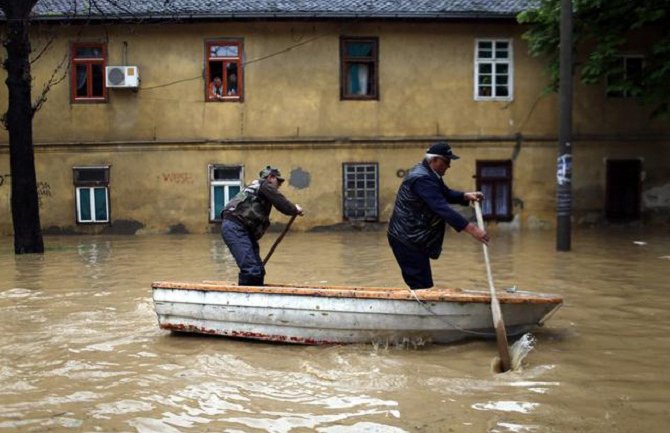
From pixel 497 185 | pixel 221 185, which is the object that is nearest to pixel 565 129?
pixel 497 185

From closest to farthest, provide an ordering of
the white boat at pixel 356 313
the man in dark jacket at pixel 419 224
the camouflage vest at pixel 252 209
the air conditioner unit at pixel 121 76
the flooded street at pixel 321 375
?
the flooded street at pixel 321 375 < the white boat at pixel 356 313 < the man in dark jacket at pixel 419 224 < the camouflage vest at pixel 252 209 < the air conditioner unit at pixel 121 76

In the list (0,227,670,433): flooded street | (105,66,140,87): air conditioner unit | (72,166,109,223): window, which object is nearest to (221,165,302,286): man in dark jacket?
(0,227,670,433): flooded street

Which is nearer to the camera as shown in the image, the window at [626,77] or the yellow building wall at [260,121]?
the window at [626,77]

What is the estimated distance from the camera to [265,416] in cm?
485

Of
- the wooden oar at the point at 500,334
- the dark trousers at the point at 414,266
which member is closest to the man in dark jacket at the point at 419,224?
the dark trousers at the point at 414,266

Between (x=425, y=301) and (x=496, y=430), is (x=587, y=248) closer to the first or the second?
(x=425, y=301)

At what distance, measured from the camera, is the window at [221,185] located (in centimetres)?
1861

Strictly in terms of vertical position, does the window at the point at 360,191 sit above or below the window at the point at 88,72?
below

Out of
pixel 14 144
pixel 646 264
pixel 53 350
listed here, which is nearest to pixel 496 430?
pixel 53 350

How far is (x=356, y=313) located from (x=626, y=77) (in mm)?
13250

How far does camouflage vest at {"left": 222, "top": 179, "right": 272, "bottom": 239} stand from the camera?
7.39 meters

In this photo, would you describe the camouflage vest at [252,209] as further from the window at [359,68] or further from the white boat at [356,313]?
the window at [359,68]

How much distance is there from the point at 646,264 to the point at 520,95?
804cm

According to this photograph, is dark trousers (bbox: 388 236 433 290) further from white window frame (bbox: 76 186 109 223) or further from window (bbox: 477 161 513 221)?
white window frame (bbox: 76 186 109 223)
